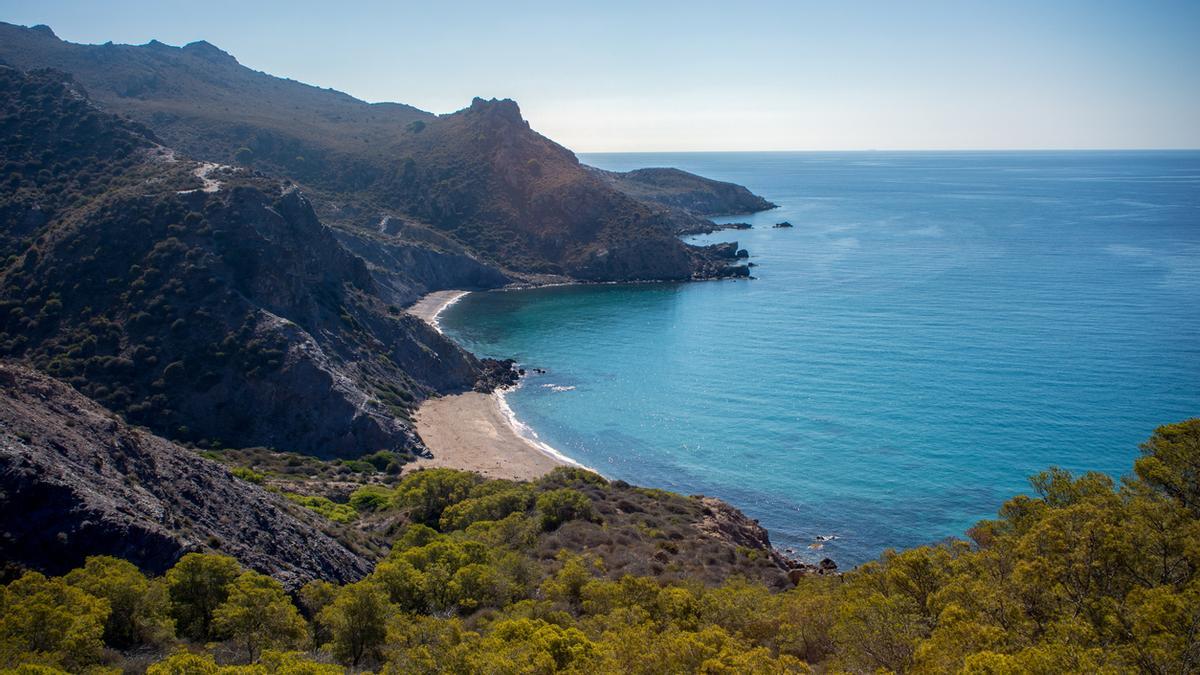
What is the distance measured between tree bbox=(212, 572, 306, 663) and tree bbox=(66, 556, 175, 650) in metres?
1.32

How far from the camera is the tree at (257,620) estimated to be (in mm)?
19734

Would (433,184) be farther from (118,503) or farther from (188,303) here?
→ (118,503)

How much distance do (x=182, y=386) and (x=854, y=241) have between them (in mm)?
127185

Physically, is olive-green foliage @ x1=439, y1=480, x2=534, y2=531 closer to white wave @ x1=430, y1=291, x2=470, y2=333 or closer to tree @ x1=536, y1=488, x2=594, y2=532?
tree @ x1=536, y1=488, x2=594, y2=532

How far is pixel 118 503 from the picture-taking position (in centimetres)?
2381

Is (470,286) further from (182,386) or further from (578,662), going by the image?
(578,662)

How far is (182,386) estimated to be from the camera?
168ft

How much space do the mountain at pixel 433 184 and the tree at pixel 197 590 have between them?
81900 millimetres

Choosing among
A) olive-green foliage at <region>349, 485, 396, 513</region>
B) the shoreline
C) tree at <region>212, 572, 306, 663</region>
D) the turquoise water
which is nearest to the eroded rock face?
tree at <region>212, 572, 306, 663</region>

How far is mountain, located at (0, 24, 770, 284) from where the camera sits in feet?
397

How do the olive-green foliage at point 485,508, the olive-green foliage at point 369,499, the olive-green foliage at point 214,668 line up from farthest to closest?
the olive-green foliage at point 369,499, the olive-green foliage at point 485,508, the olive-green foliage at point 214,668

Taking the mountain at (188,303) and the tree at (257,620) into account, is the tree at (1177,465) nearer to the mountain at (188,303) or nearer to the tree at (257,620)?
the tree at (257,620)

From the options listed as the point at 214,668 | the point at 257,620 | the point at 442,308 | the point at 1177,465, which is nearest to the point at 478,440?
the point at 257,620

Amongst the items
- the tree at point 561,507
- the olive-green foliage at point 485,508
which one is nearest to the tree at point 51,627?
the olive-green foliage at point 485,508
